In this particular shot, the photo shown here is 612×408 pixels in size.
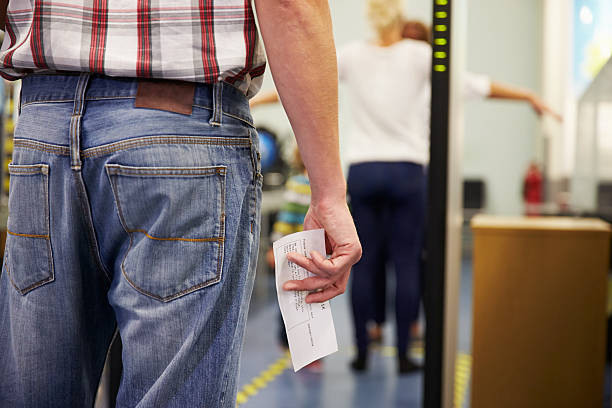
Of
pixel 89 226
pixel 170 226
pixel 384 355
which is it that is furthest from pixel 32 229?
pixel 384 355

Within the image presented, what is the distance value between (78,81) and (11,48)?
0.11m

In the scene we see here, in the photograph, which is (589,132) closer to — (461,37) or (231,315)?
(461,37)

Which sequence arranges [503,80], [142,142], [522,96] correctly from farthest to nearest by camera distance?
[503,80] < [522,96] < [142,142]

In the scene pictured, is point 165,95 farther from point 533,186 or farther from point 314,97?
point 533,186

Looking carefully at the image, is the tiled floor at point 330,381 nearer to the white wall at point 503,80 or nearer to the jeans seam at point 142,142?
the jeans seam at point 142,142

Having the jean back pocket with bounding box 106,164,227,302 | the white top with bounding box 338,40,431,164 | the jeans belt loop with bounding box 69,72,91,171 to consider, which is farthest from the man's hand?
the white top with bounding box 338,40,431,164

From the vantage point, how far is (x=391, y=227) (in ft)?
8.84

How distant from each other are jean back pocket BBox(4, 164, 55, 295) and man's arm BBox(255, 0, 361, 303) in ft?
1.00

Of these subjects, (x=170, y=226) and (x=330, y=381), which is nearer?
(x=170, y=226)

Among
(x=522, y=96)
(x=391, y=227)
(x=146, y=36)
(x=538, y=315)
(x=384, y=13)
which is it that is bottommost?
(x=538, y=315)

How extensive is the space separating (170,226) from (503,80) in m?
7.20

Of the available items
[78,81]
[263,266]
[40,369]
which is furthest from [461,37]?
[263,266]

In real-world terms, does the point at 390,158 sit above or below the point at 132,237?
above

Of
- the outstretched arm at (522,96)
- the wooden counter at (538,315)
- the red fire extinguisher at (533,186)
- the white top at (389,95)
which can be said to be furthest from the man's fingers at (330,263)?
the red fire extinguisher at (533,186)
